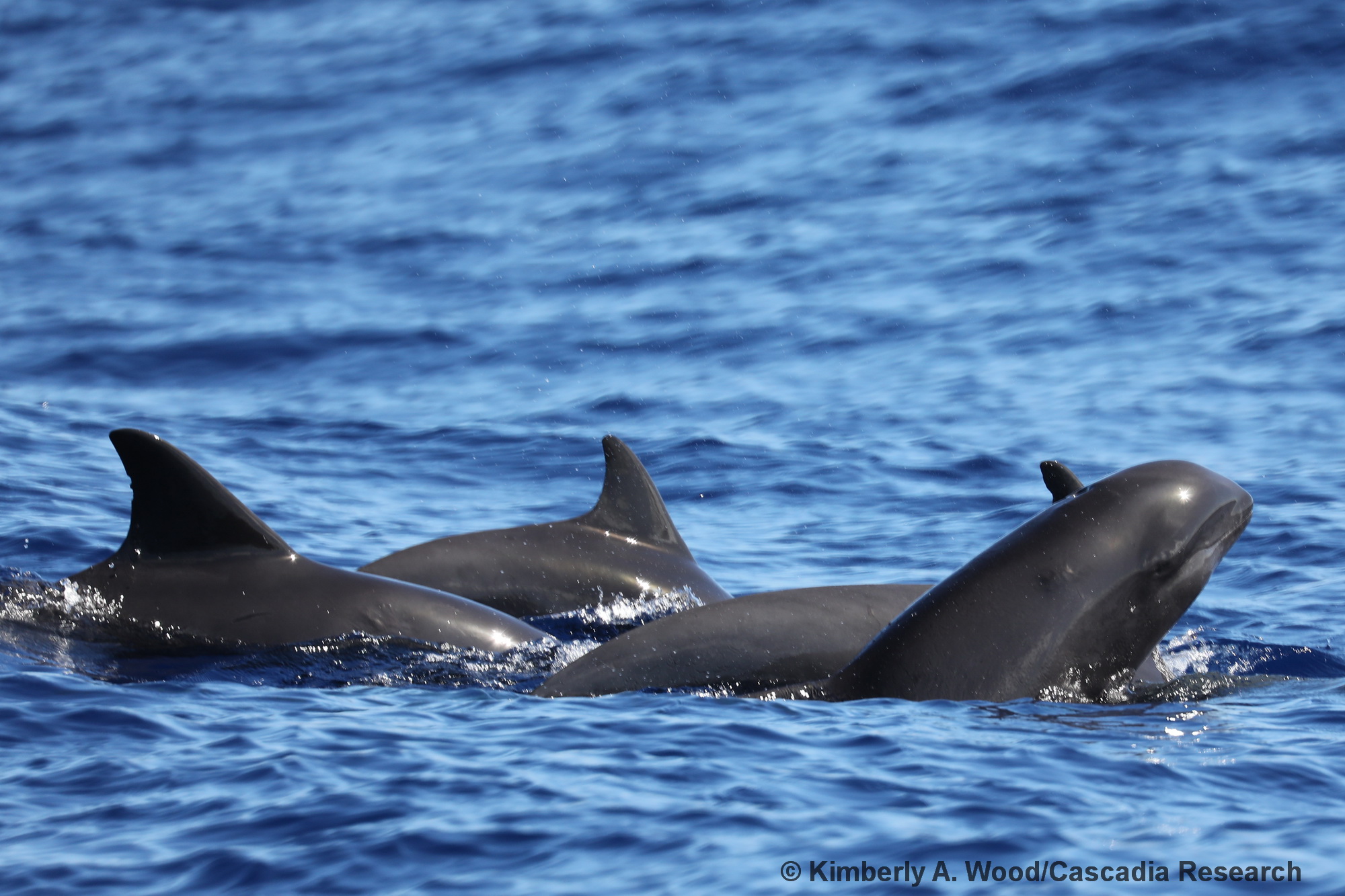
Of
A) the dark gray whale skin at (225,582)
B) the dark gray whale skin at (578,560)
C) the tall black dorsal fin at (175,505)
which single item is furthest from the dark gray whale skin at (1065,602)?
the tall black dorsal fin at (175,505)

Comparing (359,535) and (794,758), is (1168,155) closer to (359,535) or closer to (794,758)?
(359,535)

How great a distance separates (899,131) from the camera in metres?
30.6

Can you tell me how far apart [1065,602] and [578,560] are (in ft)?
14.3

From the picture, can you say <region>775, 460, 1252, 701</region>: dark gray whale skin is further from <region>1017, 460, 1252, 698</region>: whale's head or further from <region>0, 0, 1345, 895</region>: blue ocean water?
<region>0, 0, 1345, 895</region>: blue ocean water

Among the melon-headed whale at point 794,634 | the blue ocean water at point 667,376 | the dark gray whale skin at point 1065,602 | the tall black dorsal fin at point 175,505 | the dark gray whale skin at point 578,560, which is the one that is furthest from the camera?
the dark gray whale skin at point 578,560

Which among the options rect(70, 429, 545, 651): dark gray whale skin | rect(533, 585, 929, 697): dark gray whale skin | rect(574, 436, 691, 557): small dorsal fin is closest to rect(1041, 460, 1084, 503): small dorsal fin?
rect(533, 585, 929, 697): dark gray whale skin

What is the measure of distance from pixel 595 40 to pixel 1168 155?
51.6 ft

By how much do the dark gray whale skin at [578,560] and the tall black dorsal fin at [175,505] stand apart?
1591mm

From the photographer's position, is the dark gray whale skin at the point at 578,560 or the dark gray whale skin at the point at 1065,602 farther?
the dark gray whale skin at the point at 578,560

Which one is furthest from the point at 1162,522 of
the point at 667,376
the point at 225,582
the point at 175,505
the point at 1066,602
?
the point at 667,376

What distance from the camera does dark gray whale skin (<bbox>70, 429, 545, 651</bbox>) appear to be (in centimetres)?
906

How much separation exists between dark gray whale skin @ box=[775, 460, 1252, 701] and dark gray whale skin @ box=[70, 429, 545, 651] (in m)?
2.75

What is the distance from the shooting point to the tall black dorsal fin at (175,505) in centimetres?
900

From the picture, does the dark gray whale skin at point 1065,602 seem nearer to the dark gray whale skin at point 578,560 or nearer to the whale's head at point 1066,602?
the whale's head at point 1066,602
